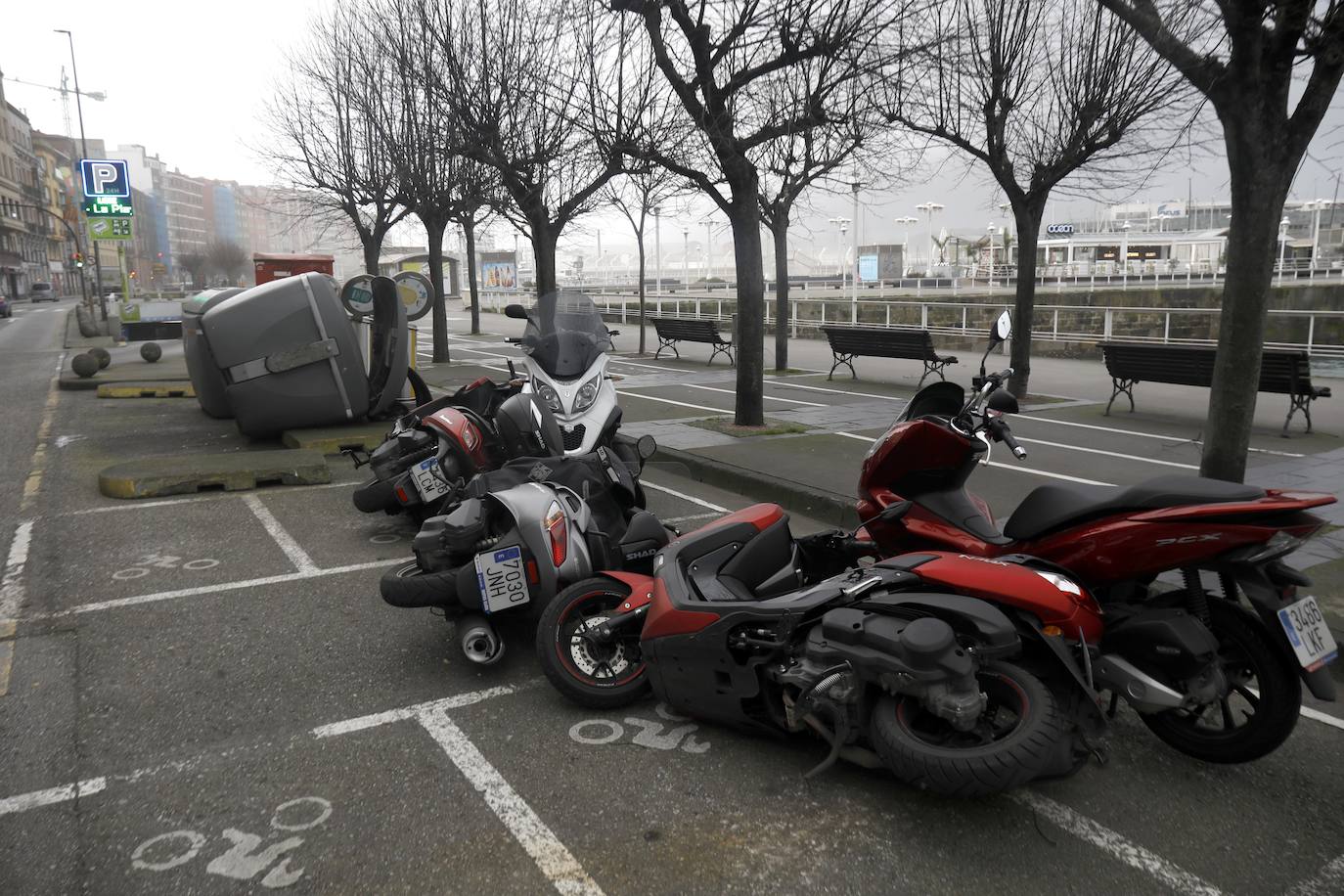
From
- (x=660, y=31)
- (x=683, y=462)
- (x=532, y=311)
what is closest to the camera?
(x=532, y=311)

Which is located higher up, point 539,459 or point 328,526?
point 539,459

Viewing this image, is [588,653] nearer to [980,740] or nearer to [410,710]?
[410,710]

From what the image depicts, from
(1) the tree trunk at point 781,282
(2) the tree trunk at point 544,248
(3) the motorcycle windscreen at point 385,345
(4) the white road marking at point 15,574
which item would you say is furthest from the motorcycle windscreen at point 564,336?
(1) the tree trunk at point 781,282

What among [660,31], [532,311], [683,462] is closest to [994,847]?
[532,311]

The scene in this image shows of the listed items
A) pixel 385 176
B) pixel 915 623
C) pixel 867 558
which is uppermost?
pixel 385 176

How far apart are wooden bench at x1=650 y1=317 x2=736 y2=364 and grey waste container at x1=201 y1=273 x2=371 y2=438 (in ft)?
32.1

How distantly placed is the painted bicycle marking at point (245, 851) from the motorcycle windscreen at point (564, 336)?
2746mm

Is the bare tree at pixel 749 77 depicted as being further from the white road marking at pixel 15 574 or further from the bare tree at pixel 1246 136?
the white road marking at pixel 15 574

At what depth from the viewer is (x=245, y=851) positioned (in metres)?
2.88

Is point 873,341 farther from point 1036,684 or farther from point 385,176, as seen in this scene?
point 1036,684

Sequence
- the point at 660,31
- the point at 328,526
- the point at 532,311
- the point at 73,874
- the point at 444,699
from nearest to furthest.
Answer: the point at 73,874 < the point at 444,699 < the point at 532,311 < the point at 328,526 < the point at 660,31

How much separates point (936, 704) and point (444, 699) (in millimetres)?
2122

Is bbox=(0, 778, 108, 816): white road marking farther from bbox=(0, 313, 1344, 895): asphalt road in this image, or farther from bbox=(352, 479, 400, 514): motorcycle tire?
bbox=(352, 479, 400, 514): motorcycle tire

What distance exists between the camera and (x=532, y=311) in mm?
5980
